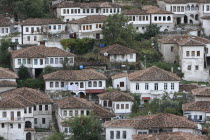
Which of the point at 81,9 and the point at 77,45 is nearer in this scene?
the point at 77,45

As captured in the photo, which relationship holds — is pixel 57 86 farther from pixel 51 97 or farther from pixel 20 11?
pixel 20 11

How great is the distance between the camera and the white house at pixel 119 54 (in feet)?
350

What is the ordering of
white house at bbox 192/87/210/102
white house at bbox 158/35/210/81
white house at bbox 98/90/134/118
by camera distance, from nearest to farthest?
white house at bbox 98/90/134/118
white house at bbox 192/87/210/102
white house at bbox 158/35/210/81

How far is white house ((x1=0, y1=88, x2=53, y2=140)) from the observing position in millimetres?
91438

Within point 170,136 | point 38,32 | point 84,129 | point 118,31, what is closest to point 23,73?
point 38,32

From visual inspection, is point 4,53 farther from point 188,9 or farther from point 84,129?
point 188,9

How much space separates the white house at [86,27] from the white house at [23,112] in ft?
54.5

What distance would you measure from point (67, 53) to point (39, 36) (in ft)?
25.1

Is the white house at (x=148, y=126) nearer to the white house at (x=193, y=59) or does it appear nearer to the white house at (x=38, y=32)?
the white house at (x=193, y=59)

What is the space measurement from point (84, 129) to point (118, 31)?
24.8 m

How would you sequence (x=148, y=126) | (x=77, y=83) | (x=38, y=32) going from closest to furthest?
(x=148, y=126) → (x=77, y=83) → (x=38, y=32)

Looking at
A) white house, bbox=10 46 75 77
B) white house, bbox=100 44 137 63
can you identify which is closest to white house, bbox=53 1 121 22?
white house, bbox=100 44 137 63

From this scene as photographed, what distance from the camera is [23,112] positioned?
92125 millimetres

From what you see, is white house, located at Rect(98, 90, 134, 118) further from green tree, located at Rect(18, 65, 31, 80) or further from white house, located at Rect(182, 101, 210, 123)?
green tree, located at Rect(18, 65, 31, 80)
